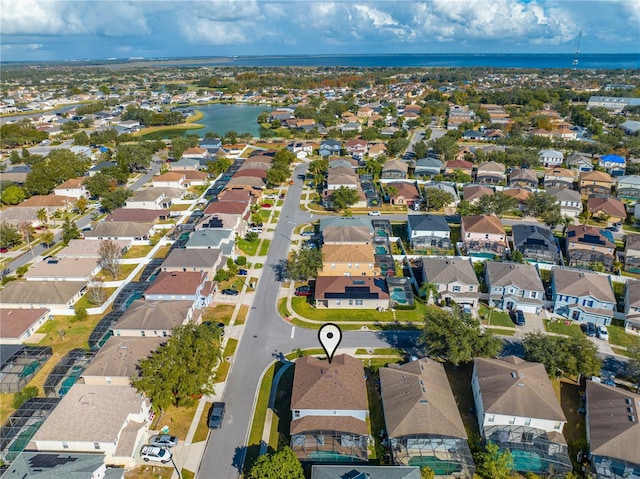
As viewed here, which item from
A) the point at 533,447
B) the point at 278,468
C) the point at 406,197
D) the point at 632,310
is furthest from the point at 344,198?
the point at 278,468

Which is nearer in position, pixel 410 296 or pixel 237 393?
pixel 237 393

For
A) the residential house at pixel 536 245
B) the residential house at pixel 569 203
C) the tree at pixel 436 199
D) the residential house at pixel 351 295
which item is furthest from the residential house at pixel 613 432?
the residential house at pixel 569 203

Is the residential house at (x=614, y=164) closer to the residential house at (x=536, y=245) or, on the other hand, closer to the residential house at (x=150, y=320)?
the residential house at (x=536, y=245)

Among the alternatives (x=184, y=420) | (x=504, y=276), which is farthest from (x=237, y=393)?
(x=504, y=276)

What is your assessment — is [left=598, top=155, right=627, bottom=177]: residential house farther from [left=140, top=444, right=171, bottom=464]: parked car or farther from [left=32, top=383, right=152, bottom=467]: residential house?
[left=32, top=383, right=152, bottom=467]: residential house

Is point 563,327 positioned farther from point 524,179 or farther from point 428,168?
point 428,168

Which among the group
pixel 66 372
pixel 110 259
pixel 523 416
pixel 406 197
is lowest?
pixel 66 372

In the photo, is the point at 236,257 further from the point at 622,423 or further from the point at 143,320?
the point at 622,423
